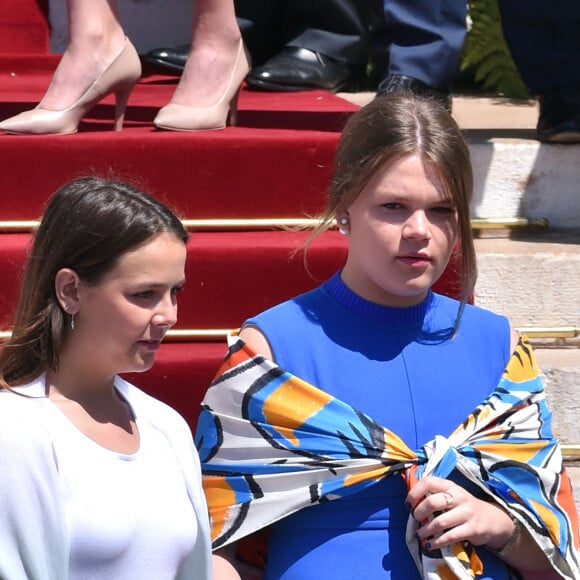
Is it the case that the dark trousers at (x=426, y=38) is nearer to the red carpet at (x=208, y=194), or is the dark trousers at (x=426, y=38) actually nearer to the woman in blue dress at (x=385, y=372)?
the red carpet at (x=208, y=194)

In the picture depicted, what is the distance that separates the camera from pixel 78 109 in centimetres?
352

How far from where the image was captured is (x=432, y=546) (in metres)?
2.31

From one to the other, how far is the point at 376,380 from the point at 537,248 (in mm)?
1232

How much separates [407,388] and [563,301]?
1155 millimetres

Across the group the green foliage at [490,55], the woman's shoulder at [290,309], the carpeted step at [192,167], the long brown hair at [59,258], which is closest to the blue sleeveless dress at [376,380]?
the woman's shoulder at [290,309]

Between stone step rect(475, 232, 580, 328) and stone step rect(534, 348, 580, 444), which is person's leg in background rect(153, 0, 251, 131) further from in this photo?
stone step rect(534, 348, 580, 444)

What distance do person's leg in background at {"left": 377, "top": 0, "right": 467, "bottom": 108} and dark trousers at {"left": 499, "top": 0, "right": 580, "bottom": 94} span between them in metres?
0.17

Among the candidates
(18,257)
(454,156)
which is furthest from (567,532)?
(18,257)

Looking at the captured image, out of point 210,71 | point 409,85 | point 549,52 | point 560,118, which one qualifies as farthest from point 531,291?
point 210,71

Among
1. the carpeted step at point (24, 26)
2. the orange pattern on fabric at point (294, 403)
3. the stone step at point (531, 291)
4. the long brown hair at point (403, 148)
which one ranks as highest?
the long brown hair at point (403, 148)

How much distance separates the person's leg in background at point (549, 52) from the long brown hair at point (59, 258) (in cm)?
206

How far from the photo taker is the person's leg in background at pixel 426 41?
3.87 meters

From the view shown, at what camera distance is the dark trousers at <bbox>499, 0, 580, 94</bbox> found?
3885mm

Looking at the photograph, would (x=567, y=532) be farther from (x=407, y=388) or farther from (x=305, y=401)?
(x=305, y=401)
